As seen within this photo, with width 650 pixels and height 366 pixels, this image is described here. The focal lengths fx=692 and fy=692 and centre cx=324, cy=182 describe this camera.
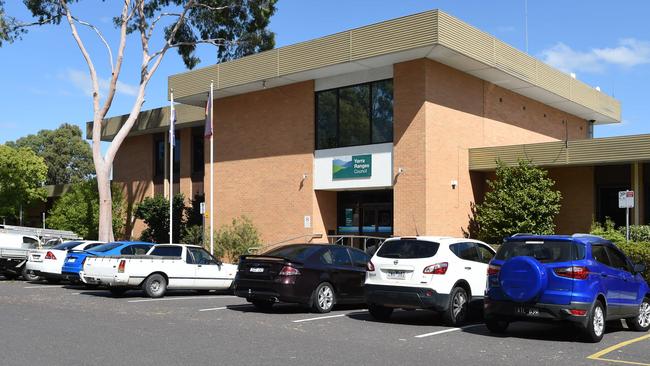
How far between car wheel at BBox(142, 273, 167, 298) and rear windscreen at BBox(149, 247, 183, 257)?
2.08ft

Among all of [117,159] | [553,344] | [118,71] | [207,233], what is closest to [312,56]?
[207,233]

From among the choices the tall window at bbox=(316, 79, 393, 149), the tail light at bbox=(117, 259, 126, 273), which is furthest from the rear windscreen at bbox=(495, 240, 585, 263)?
the tall window at bbox=(316, 79, 393, 149)

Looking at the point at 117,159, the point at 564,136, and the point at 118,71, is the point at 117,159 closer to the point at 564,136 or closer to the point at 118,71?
the point at 118,71

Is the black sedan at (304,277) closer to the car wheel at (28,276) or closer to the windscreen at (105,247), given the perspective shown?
the windscreen at (105,247)

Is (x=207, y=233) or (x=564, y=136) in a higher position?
(x=564, y=136)

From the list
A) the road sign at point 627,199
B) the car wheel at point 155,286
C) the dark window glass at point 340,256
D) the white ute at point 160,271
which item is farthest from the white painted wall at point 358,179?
the car wheel at point 155,286

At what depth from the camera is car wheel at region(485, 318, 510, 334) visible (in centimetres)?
1175

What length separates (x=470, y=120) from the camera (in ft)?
84.1

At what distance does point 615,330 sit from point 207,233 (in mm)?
19431

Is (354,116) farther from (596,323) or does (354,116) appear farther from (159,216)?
(596,323)

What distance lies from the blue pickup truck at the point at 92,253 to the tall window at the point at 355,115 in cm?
935

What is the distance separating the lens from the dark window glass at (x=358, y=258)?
15.6 metres

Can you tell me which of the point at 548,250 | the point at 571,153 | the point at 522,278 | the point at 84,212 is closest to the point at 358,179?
the point at 571,153

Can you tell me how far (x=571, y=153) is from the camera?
23.3 m
